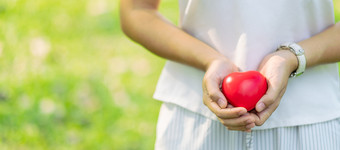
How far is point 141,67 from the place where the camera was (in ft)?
11.5

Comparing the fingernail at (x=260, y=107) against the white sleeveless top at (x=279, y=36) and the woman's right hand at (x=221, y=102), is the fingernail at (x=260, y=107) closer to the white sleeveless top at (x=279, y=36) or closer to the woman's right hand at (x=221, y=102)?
the woman's right hand at (x=221, y=102)

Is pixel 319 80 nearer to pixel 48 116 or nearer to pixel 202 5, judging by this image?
pixel 202 5

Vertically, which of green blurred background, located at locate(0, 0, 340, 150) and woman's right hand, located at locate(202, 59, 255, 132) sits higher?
woman's right hand, located at locate(202, 59, 255, 132)

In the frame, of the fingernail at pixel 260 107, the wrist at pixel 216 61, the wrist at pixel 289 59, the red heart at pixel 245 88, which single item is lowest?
the red heart at pixel 245 88

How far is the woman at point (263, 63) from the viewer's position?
1.09 m

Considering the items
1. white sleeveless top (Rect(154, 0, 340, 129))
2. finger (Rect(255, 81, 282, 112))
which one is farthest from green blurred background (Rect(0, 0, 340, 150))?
finger (Rect(255, 81, 282, 112))

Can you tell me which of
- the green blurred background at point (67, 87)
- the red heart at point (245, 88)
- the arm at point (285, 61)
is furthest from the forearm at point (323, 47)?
the green blurred background at point (67, 87)

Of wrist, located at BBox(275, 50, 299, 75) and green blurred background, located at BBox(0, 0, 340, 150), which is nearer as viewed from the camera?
wrist, located at BBox(275, 50, 299, 75)

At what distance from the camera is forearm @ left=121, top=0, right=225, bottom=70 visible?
3.76ft

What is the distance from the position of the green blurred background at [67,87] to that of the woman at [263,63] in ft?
5.05

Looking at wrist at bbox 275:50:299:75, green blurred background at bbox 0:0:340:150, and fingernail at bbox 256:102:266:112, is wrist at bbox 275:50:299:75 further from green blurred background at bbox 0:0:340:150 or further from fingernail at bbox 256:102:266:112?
green blurred background at bbox 0:0:340:150

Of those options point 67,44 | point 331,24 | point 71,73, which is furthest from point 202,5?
point 67,44

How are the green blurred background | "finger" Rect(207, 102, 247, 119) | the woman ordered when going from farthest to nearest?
the green blurred background
the woman
"finger" Rect(207, 102, 247, 119)

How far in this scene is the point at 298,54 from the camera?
108cm
